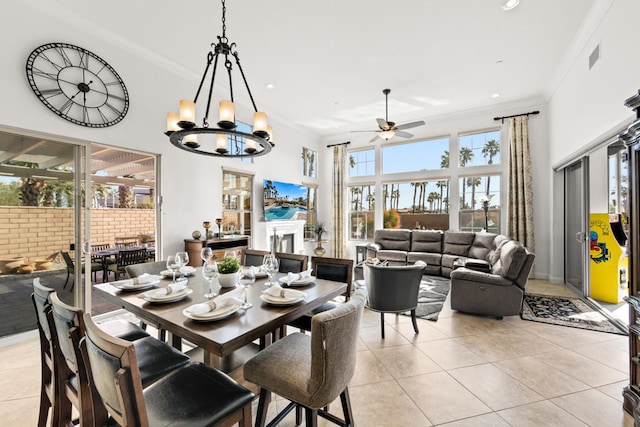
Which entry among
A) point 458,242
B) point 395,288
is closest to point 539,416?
point 395,288

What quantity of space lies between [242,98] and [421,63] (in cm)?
321

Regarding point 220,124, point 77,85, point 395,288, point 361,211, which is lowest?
point 395,288

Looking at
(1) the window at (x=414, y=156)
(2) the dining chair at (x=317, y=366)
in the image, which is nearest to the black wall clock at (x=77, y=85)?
(2) the dining chair at (x=317, y=366)

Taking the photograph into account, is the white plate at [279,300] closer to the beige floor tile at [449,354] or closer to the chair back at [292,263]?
the chair back at [292,263]

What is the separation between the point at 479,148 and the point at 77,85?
703 cm

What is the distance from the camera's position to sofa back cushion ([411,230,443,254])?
19.7ft

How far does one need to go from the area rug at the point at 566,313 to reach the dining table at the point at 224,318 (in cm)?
305

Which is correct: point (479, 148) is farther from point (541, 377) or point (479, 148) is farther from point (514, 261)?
point (541, 377)

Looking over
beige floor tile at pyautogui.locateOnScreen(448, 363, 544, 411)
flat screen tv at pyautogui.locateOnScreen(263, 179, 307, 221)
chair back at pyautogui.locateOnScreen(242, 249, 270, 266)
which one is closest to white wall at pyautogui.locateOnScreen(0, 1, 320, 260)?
flat screen tv at pyautogui.locateOnScreen(263, 179, 307, 221)

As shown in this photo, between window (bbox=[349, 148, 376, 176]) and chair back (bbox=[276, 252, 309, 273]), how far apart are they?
5.00m

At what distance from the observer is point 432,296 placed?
4.32 meters

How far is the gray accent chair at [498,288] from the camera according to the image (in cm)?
332

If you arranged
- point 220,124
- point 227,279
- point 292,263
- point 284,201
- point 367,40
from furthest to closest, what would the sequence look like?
point 284,201, point 367,40, point 292,263, point 220,124, point 227,279

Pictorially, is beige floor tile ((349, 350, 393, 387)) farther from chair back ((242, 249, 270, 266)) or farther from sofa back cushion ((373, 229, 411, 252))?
sofa back cushion ((373, 229, 411, 252))
